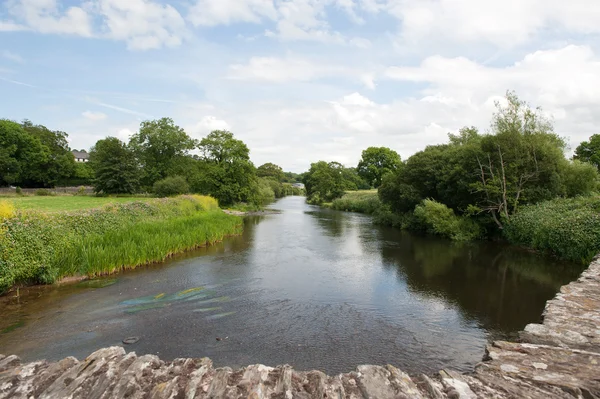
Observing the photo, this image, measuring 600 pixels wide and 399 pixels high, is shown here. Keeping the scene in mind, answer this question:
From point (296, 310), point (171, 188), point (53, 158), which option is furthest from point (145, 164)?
point (296, 310)

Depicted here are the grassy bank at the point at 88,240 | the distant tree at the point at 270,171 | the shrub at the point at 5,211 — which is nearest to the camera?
the grassy bank at the point at 88,240

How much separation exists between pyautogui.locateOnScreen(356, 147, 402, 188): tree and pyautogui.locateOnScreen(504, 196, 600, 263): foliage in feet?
173

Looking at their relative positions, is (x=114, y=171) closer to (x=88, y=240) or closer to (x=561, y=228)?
(x=88, y=240)

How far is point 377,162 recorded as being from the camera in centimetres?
7694

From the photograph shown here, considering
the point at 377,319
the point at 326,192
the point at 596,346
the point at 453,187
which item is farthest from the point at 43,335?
the point at 326,192

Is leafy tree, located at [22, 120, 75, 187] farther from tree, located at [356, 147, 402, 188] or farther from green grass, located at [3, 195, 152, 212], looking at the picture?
tree, located at [356, 147, 402, 188]

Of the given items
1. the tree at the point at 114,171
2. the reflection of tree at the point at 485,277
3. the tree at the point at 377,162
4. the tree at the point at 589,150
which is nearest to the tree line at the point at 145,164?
the tree at the point at 114,171

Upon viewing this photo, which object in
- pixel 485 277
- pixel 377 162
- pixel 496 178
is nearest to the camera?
pixel 485 277

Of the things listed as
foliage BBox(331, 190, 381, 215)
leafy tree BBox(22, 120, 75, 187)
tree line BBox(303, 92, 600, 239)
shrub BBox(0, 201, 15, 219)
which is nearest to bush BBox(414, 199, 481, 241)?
tree line BBox(303, 92, 600, 239)

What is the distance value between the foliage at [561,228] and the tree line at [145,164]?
30.6m

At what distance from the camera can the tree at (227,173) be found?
42.9 m

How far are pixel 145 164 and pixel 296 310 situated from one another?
53644 mm

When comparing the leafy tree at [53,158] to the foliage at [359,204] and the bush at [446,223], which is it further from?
the bush at [446,223]

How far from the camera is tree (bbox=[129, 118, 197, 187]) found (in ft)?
181
